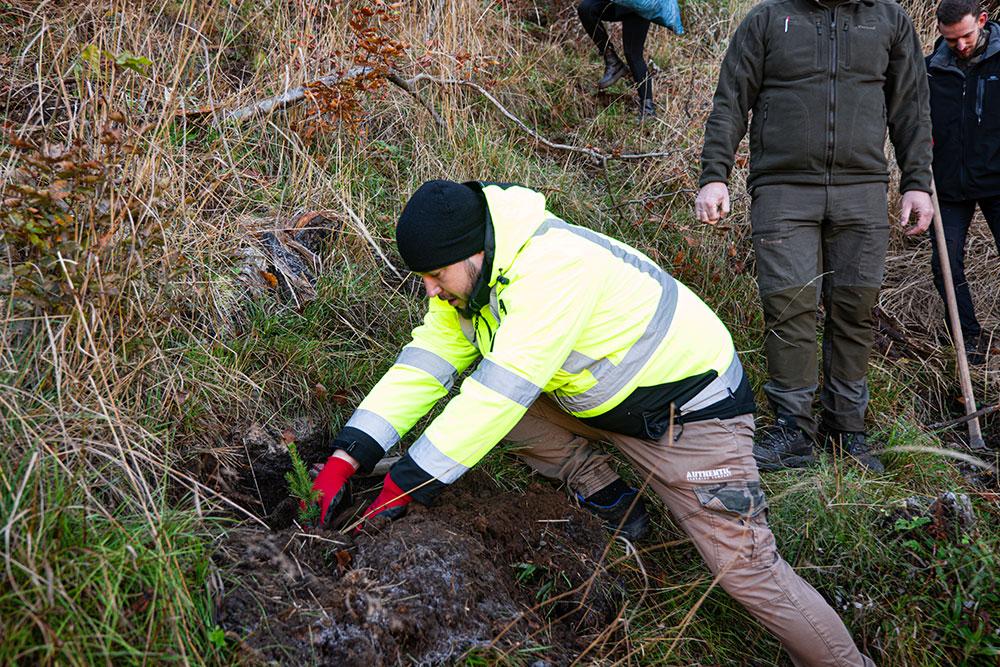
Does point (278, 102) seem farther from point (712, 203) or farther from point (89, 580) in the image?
point (89, 580)

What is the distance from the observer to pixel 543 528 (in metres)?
3.00

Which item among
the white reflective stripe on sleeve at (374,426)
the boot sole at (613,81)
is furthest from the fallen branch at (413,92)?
the white reflective stripe on sleeve at (374,426)

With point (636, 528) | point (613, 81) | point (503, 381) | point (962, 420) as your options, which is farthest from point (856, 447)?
point (613, 81)

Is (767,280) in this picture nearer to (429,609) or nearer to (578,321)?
(578,321)

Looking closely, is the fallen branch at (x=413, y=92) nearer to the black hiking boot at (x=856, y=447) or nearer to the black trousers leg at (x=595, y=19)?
the black trousers leg at (x=595, y=19)

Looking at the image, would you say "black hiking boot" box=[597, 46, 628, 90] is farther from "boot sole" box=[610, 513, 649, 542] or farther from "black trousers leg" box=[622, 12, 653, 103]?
"boot sole" box=[610, 513, 649, 542]

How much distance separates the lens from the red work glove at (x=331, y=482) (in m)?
2.80

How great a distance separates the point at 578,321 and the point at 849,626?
1.70 m

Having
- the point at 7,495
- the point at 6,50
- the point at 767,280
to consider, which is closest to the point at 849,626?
the point at 767,280

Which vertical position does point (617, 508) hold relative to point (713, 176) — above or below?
below

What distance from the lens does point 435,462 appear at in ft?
8.41

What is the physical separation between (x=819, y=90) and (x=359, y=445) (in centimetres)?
276

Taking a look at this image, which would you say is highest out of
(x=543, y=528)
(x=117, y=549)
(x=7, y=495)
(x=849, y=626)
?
(x=7, y=495)

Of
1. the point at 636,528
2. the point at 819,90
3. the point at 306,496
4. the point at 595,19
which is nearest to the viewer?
the point at 306,496
